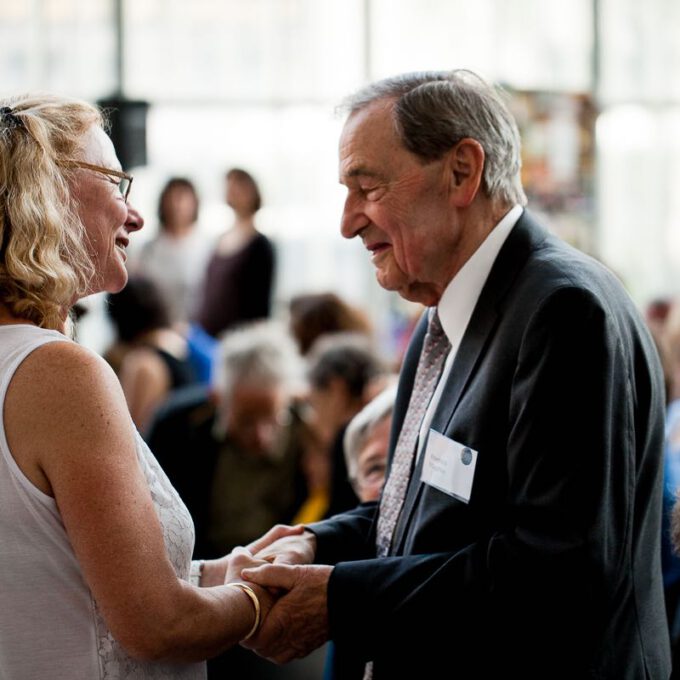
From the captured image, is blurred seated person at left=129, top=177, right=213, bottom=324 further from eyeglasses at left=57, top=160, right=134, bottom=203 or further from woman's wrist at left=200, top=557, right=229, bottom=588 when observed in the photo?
eyeglasses at left=57, top=160, right=134, bottom=203

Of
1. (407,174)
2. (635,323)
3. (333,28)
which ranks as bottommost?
(635,323)

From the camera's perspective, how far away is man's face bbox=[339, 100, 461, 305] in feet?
7.31

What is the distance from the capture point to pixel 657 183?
31.6 ft

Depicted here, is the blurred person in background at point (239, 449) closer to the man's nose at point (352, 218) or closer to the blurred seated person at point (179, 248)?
the man's nose at point (352, 218)

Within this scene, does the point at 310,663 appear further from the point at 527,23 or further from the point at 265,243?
the point at 527,23

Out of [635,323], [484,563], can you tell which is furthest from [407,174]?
[484,563]

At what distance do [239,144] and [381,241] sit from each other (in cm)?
655

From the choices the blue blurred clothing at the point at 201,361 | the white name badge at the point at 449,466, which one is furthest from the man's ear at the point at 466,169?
the blue blurred clothing at the point at 201,361

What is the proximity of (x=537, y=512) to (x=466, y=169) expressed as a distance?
66 cm

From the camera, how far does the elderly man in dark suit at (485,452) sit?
1912 millimetres

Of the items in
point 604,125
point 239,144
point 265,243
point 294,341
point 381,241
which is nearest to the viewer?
point 381,241

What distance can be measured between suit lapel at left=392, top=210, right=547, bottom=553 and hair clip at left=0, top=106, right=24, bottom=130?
2.76 ft

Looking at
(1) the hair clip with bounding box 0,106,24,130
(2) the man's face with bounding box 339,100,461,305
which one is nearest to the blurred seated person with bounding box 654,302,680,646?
(2) the man's face with bounding box 339,100,461,305

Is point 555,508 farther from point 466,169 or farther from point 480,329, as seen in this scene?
point 466,169
